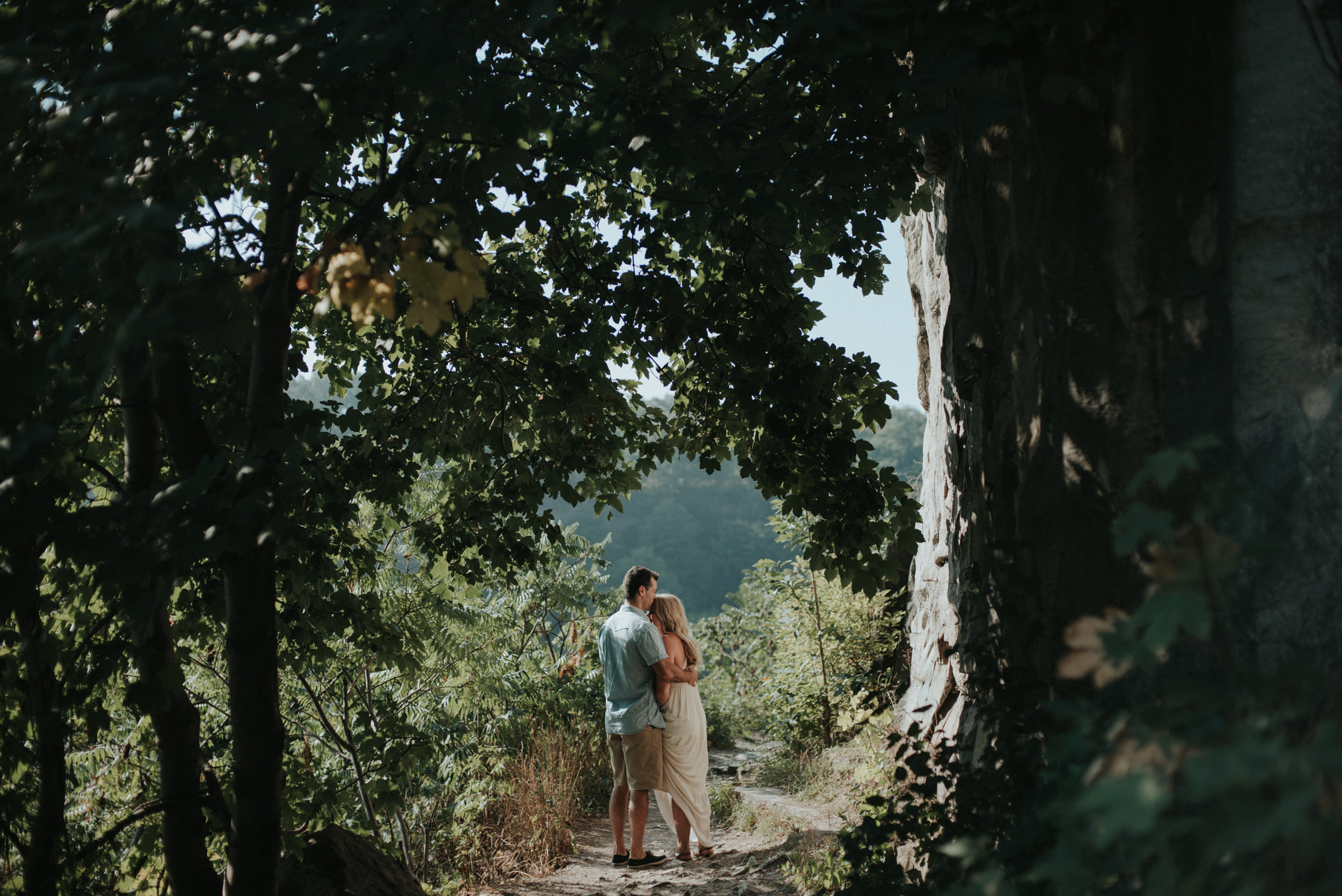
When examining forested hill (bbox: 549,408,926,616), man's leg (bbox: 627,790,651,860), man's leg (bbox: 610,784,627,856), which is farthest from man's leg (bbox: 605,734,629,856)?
forested hill (bbox: 549,408,926,616)

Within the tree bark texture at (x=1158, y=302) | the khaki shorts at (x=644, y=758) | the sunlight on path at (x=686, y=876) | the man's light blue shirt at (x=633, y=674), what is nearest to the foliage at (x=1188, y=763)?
the tree bark texture at (x=1158, y=302)

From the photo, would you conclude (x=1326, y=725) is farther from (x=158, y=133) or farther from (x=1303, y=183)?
(x=158, y=133)

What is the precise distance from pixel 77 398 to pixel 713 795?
673 centimetres

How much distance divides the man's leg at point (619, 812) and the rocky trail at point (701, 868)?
0.15 meters

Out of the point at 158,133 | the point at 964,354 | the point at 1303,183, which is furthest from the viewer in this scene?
the point at 964,354

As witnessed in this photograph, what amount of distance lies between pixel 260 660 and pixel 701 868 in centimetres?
366

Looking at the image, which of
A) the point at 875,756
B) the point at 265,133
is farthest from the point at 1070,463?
the point at 875,756

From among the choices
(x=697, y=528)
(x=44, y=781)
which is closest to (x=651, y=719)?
(x=44, y=781)

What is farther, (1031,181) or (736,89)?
(736,89)

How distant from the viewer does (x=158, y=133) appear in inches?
71.6

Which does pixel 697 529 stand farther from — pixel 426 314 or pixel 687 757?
pixel 426 314

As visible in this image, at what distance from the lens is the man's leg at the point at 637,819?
5.45 meters

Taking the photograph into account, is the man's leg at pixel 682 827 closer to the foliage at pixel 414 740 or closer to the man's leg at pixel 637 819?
the man's leg at pixel 637 819

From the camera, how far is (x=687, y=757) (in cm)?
546
